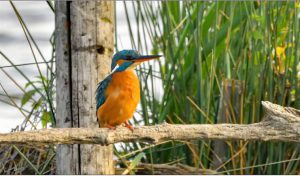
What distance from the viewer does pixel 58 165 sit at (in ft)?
11.0

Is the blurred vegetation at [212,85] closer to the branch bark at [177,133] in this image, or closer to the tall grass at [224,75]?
the tall grass at [224,75]

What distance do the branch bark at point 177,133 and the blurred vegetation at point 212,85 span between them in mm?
957

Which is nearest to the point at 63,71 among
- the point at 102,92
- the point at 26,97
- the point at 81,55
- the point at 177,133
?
the point at 81,55

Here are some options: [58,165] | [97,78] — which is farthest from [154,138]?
[58,165]

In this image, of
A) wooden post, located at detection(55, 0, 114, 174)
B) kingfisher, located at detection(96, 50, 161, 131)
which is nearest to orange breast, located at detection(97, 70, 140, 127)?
kingfisher, located at detection(96, 50, 161, 131)

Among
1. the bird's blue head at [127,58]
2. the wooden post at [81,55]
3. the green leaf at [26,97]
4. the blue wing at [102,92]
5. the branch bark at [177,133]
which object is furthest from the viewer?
the green leaf at [26,97]

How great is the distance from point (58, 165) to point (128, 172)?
0.43 metres

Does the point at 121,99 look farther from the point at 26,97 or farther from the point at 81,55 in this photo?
the point at 26,97

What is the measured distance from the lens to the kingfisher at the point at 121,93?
2.65 metres

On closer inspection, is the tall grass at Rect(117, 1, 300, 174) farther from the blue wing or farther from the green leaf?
the blue wing

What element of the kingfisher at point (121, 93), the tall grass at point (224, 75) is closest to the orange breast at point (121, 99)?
the kingfisher at point (121, 93)

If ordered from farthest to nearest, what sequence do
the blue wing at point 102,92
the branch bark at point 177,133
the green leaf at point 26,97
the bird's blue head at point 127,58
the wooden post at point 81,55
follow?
the green leaf at point 26,97, the wooden post at point 81,55, the blue wing at point 102,92, the bird's blue head at point 127,58, the branch bark at point 177,133

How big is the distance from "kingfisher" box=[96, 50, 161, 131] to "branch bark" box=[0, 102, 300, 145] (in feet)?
0.20

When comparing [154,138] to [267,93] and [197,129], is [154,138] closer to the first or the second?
[197,129]
